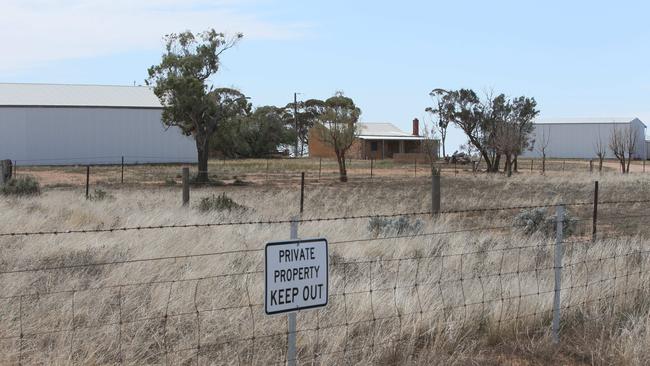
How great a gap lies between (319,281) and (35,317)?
9.07 ft

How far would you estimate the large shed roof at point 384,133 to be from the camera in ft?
249

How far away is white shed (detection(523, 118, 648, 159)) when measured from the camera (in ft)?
291

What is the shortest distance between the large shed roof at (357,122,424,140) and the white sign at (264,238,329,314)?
68465 mm

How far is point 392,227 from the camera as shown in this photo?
12000mm

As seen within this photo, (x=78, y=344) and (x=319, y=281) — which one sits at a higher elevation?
(x=319, y=281)

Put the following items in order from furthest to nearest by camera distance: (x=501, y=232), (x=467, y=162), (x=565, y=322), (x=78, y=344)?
(x=467, y=162), (x=501, y=232), (x=565, y=322), (x=78, y=344)

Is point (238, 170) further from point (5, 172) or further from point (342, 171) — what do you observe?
point (5, 172)

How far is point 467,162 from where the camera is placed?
64.0 m

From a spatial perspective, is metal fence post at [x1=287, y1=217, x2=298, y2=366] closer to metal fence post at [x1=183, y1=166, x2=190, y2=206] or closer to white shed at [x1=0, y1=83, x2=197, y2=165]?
metal fence post at [x1=183, y1=166, x2=190, y2=206]

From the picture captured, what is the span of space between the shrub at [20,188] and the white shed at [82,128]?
3516 cm

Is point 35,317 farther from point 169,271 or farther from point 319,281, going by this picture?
point 319,281

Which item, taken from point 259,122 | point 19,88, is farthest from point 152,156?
point 259,122

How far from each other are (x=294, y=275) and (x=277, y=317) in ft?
6.28

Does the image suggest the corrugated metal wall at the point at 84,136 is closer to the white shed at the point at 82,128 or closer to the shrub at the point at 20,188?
the white shed at the point at 82,128
